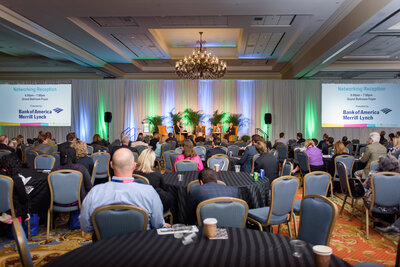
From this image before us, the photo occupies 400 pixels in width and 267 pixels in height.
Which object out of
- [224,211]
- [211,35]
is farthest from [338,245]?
[211,35]

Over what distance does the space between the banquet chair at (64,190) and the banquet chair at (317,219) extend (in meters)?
2.89

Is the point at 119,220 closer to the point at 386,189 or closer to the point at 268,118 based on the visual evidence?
the point at 386,189

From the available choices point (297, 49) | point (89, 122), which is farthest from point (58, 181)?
point (89, 122)

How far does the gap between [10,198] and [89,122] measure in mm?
14270

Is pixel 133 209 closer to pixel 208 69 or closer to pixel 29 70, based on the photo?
pixel 208 69

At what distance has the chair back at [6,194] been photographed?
3531mm

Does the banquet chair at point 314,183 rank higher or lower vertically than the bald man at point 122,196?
lower

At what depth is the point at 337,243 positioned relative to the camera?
13.1ft

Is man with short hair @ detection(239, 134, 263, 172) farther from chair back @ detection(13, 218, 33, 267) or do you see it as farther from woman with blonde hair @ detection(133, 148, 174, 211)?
chair back @ detection(13, 218, 33, 267)

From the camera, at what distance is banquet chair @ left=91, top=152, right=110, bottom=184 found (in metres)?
6.34

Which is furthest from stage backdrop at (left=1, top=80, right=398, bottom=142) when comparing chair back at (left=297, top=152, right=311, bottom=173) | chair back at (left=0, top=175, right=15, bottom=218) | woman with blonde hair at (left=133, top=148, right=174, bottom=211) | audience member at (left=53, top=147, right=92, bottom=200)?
chair back at (left=0, top=175, right=15, bottom=218)

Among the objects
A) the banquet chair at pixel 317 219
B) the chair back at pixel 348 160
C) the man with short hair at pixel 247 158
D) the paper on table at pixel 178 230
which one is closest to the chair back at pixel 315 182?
the banquet chair at pixel 317 219

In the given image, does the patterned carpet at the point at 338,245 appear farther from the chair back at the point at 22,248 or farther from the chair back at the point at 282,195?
the chair back at the point at 22,248

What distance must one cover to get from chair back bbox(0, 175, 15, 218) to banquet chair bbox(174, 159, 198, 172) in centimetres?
238
